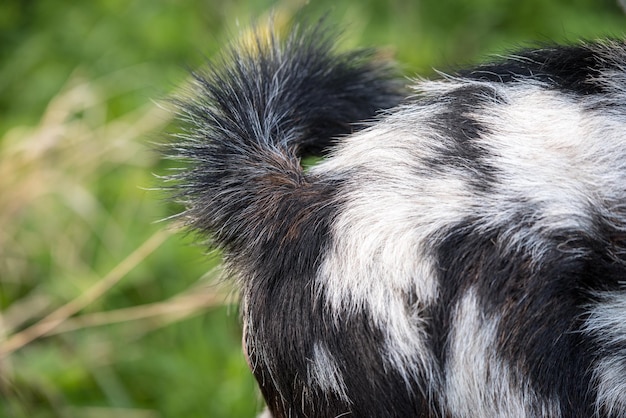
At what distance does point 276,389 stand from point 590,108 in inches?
26.9

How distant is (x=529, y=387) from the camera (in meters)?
1.23

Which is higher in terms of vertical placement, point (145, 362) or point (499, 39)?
point (499, 39)

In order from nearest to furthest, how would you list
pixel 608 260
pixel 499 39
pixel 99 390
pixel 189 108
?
pixel 608 260 → pixel 189 108 → pixel 99 390 → pixel 499 39

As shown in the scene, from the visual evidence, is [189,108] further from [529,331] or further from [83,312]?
[83,312]

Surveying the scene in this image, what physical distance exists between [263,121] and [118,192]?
2290 millimetres

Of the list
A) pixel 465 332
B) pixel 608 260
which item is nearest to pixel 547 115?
pixel 608 260

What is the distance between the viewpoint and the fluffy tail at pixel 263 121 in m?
1.46

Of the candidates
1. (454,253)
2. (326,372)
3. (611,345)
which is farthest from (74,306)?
(611,345)

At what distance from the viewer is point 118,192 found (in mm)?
3766

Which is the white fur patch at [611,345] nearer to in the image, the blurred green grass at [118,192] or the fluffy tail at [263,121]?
the fluffy tail at [263,121]

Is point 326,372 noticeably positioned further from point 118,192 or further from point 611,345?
point 118,192

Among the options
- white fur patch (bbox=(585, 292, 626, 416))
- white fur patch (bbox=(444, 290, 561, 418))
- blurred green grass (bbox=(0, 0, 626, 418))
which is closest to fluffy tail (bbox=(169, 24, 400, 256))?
white fur patch (bbox=(444, 290, 561, 418))

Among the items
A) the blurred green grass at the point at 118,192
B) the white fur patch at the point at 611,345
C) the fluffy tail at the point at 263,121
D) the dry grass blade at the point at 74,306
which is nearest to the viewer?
the white fur patch at the point at 611,345

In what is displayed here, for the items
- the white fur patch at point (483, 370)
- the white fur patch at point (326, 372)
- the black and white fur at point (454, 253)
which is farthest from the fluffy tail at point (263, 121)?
the white fur patch at point (483, 370)
